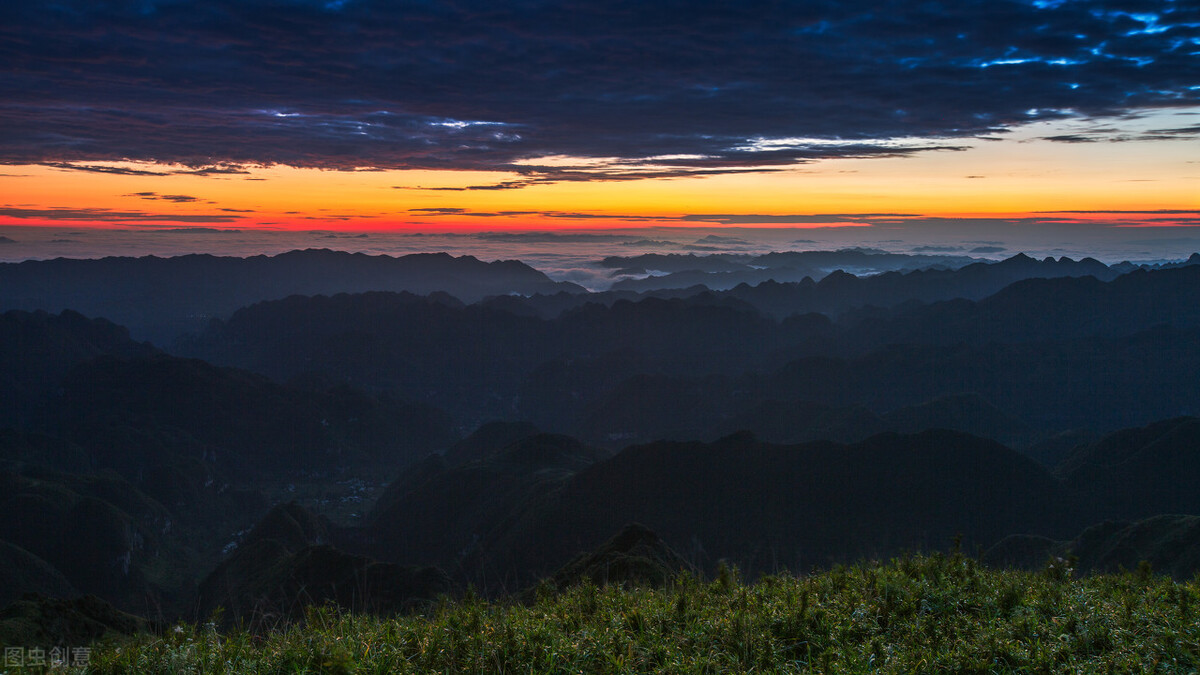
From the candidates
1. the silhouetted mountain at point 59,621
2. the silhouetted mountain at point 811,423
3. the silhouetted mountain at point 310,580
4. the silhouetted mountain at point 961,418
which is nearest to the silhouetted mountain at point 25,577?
the silhouetted mountain at point 310,580

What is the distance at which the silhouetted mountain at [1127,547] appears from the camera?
6134 centimetres

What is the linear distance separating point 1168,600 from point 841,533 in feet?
305

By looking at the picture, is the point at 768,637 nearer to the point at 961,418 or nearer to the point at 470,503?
the point at 470,503

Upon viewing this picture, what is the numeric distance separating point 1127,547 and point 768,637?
81.3 m

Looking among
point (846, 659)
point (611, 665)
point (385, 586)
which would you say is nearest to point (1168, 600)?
point (846, 659)

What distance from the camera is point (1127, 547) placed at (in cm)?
6756

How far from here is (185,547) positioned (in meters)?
156

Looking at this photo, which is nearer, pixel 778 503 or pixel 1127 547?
pixel 1127 547

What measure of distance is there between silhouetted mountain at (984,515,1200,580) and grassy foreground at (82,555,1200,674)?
6031 cm

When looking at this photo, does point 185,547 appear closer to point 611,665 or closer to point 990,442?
point 990,442

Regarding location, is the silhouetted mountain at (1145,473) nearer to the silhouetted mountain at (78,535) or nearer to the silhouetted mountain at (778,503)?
the silhouetted mountain at (778,503)

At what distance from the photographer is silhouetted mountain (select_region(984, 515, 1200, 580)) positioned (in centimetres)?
6134

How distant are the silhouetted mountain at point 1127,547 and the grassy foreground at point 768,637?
60.3 m

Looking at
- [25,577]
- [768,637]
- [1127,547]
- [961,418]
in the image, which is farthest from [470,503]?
[768,637]
